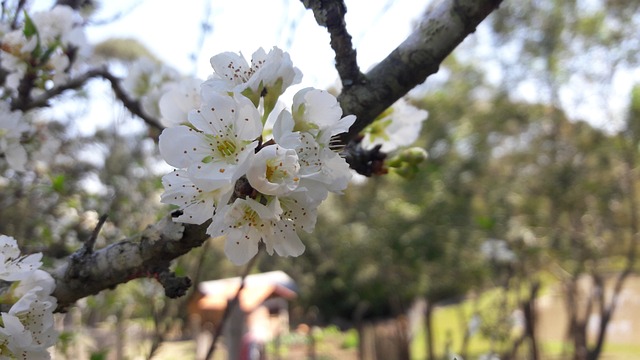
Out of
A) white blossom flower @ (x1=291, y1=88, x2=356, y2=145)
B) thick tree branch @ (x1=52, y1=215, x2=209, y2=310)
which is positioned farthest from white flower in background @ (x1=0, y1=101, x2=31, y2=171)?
white blossom flower @ (x1=291, y1=88, x2=356, y2=145)

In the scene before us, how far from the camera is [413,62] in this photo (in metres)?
1.10

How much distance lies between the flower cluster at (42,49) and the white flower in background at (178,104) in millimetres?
776

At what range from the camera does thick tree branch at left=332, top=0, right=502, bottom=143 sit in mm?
1078

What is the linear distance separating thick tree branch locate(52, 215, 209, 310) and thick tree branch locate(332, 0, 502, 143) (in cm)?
36

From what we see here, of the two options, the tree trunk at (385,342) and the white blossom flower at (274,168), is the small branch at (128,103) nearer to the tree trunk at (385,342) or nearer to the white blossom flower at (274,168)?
the white blossom flower at (274,168)

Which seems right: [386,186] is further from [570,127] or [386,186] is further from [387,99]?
[387,99]

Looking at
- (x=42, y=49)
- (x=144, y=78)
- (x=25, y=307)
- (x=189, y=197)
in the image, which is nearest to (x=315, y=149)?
(x=189, y=197)

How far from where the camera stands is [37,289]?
1.00 m

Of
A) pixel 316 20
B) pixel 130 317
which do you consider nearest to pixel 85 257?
pixel 316 20

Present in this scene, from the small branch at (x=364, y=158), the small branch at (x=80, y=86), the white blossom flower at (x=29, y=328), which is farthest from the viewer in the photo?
the small branch at (x=80, y=86)

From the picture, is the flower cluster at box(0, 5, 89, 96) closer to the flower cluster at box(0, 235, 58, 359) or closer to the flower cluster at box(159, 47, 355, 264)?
the flower cluster at box(0, 235, 58, 359)

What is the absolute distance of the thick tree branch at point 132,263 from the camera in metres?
0.99

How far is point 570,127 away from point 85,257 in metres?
10.8

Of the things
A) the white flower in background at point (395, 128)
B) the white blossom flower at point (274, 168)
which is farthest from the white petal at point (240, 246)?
the white flower in background at point (395, 128)
